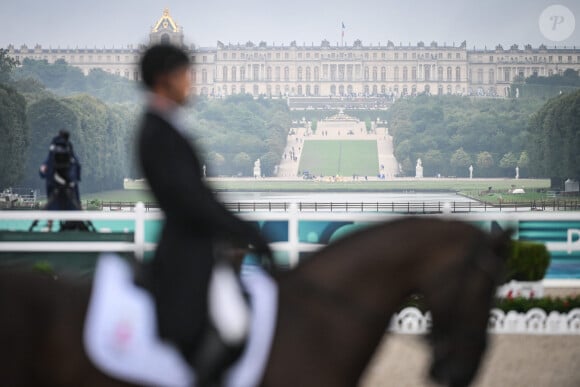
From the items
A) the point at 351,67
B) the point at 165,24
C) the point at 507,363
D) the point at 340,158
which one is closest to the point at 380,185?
the point at 340,158

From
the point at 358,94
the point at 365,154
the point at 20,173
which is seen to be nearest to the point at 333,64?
the point at 358,94

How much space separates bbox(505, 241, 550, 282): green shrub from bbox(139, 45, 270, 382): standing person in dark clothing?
6028mm

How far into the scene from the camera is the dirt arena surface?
6.50 metres

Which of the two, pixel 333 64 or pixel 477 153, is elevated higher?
pixel 333 64

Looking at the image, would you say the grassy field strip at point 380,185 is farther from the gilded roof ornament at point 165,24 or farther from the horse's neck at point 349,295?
the horse's neck at point 349,295

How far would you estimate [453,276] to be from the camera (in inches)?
134

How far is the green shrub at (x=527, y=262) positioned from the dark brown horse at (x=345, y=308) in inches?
216

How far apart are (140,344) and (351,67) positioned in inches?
4819

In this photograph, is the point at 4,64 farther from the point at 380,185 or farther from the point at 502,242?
the point at 502,242

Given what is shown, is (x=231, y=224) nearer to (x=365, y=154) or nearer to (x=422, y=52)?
(x=365, y=154)

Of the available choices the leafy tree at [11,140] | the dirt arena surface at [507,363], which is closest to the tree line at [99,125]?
the leafy tree at [11,140]

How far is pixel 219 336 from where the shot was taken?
3.15m

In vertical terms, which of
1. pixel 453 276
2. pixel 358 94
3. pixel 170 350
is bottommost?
pixel 170 350

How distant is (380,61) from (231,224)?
122849mm
